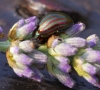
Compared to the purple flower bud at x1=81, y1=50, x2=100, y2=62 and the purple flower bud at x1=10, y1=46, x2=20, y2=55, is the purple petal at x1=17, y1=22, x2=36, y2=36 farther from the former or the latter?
the purple flower bud at x1=81, y1=50, x2=100, y2=62

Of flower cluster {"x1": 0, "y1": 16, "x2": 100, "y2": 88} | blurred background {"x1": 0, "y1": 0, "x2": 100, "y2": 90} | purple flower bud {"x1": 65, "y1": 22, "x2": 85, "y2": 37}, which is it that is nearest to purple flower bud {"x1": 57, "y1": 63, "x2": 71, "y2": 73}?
flower cluster {"x1": 0, "y1": 16, "x2": 100, "y2": 88}

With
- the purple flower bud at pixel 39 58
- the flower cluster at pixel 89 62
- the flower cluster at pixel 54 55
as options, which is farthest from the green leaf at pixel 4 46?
the flower cluster at pixel 89 62

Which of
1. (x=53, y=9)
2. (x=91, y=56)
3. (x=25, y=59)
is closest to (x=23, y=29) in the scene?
(x=25, y=59)

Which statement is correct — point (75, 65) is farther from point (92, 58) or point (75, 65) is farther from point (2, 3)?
point (2, 3)

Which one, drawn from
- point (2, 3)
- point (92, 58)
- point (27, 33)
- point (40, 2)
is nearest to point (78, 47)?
point (92, 58)

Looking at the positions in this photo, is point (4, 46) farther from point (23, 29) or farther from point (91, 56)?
point (91, 56)

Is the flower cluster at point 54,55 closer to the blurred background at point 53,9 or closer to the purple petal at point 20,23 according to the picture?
the purple petal at point 20,23
